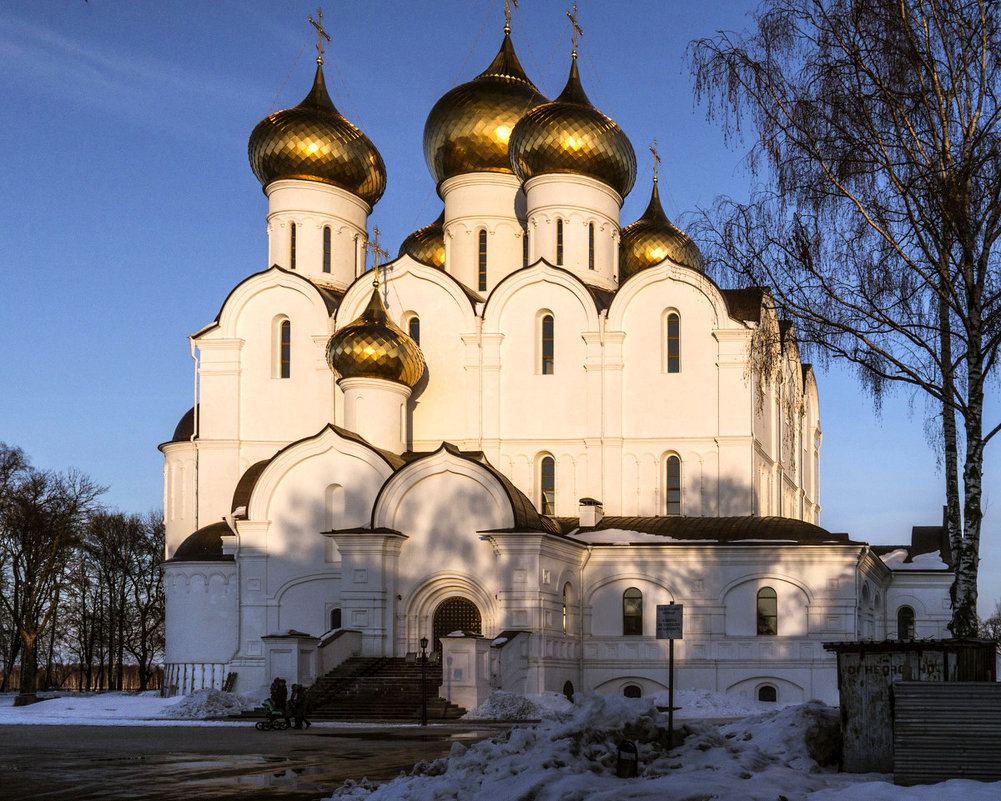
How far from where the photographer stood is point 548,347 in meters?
31.3

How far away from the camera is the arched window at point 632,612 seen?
1091 inches

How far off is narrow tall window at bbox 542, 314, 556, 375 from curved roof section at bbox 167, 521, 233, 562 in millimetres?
8562

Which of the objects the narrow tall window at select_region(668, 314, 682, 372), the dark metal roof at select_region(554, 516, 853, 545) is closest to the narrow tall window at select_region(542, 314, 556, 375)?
the narrow tall window at select_region(668, 314, 682, 372)

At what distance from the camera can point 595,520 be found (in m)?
29.0

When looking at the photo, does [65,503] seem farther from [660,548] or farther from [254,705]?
[660,548]

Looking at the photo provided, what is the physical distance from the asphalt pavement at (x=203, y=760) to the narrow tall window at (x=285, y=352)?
1351 cm

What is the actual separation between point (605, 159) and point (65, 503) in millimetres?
18908

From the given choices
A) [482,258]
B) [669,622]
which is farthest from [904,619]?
[669,622]

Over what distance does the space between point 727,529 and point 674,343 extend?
16.3ft

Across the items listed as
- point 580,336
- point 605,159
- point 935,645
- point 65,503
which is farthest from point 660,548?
point 65,503

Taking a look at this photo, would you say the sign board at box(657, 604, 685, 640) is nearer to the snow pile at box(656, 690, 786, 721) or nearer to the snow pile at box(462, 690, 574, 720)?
the snow pile at box(462, 690, 574, 720)

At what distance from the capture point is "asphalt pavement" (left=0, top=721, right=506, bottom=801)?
1104 centimetres

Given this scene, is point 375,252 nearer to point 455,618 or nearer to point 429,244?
point 429,244

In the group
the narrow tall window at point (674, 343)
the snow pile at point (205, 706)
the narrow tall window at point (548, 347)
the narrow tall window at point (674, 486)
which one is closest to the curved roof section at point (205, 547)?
the snow pile at point (205, 706)
